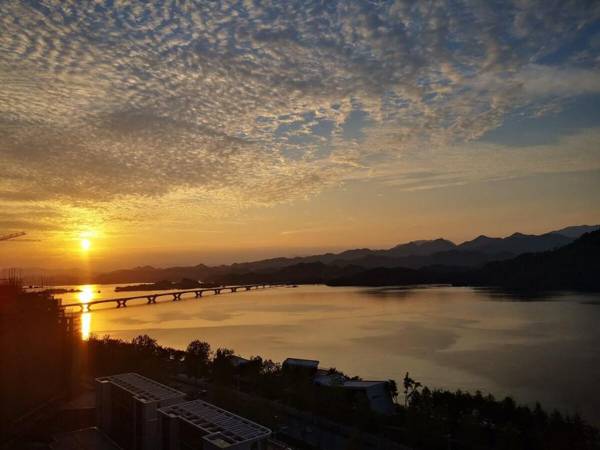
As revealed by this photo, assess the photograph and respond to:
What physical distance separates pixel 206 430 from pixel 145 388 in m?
2.19

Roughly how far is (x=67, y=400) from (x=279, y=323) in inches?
714

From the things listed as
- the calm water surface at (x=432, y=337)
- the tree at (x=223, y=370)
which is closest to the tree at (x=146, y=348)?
the tree at (x=223, y=370)

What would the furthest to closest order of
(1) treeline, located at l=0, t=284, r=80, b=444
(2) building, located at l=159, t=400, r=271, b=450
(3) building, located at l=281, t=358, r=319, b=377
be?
(3) building, located at l=281, t=358, r=319, b=377
(1) treeline, located at l=0, t=284, r=80, b=444
(2) building, located at l=159, t=400, r=271, b=450

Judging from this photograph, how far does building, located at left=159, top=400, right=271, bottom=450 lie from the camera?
180 inches

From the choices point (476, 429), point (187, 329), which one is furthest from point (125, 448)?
point (187, 329)

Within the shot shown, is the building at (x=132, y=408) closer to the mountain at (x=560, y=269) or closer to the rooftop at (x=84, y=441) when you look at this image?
the rooftop at (x=84, y=441)

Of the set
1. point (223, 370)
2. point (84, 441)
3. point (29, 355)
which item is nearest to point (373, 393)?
point (223, 370)

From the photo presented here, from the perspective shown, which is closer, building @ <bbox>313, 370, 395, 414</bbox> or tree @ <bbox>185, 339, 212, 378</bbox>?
building @ <bbox>313, 370, 395, 414</bbox>

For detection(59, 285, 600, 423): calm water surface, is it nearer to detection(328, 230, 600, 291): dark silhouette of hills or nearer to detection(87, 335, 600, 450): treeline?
detection(87, 335, 600, 450): treeline

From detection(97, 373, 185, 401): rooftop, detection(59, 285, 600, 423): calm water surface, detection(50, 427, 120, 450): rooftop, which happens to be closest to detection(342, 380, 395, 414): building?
detection(97, 373, 185, 401): rooftop

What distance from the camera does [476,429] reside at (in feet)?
23.4

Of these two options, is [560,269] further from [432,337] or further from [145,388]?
[145,388]

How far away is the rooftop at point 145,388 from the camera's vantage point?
20.2 feet

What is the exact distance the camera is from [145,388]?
6.63 meters
